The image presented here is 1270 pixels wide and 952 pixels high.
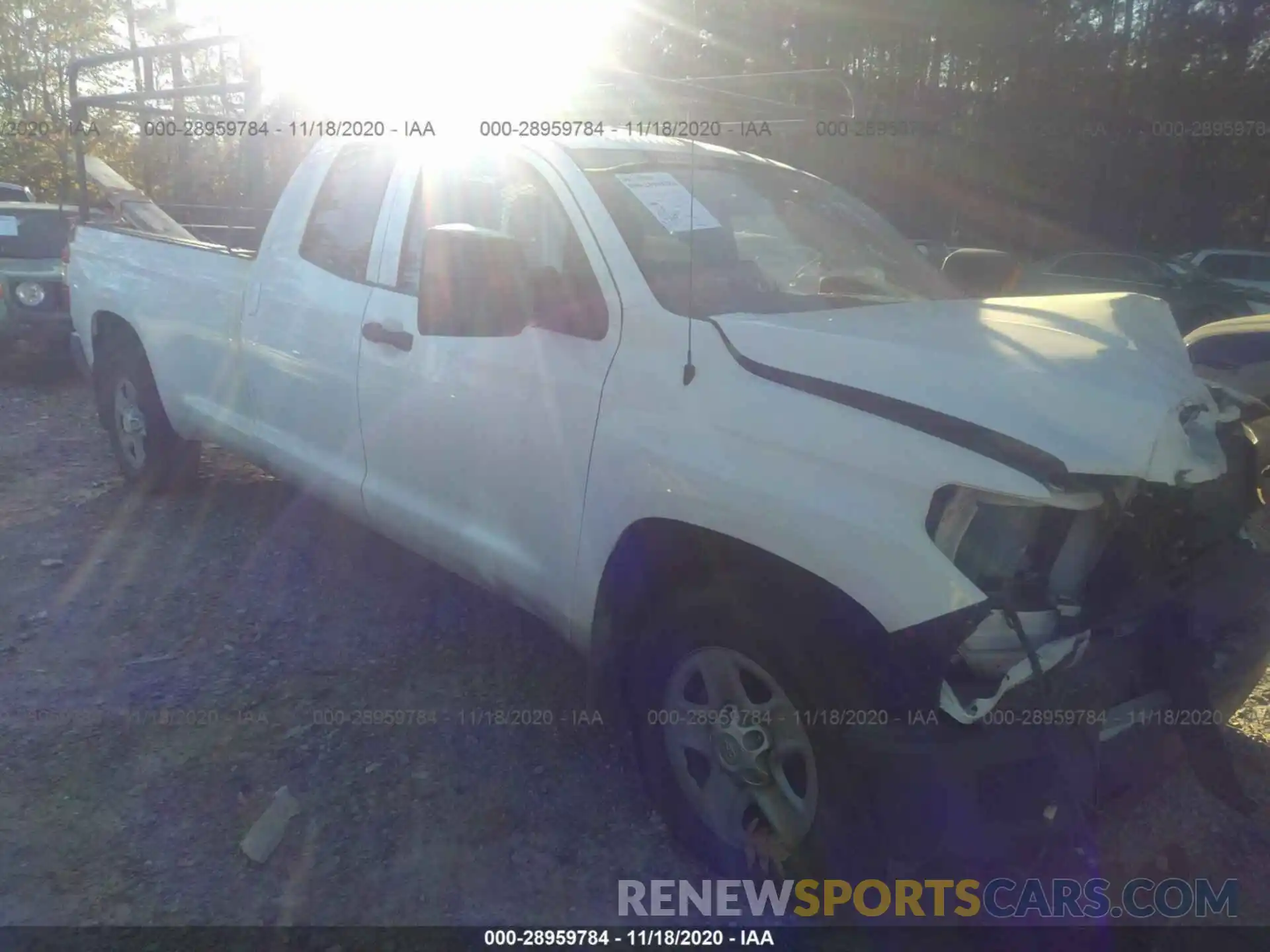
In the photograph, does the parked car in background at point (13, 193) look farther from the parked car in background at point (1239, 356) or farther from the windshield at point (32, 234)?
the parked car in background at point (1239, 356)

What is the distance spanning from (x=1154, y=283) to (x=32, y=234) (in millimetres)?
14215

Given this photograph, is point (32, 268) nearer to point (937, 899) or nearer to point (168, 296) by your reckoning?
point (168, 296)

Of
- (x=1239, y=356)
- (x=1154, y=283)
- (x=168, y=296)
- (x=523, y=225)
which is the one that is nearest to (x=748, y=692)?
(x=523, y=225)

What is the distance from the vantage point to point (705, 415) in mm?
2668

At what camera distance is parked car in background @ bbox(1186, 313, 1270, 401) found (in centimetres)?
437

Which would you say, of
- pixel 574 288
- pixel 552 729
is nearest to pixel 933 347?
pixel 574 288

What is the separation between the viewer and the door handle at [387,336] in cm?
360

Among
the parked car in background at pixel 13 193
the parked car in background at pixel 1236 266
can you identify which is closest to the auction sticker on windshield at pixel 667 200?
the parked car in background at pixel 13 193

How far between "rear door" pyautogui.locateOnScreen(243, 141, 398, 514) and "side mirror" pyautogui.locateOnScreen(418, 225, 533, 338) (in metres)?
0.91

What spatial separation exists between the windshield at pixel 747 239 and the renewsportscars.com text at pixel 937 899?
153 centimetres

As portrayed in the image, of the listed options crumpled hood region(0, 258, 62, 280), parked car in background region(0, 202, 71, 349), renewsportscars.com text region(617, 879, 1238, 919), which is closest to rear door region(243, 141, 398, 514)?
renewsportscars.com text region(617, 879, 1238, 919)

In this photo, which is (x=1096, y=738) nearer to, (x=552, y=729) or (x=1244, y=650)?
(x=1244, y=650)

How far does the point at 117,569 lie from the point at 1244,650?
444 cm

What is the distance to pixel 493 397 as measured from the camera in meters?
3.29
